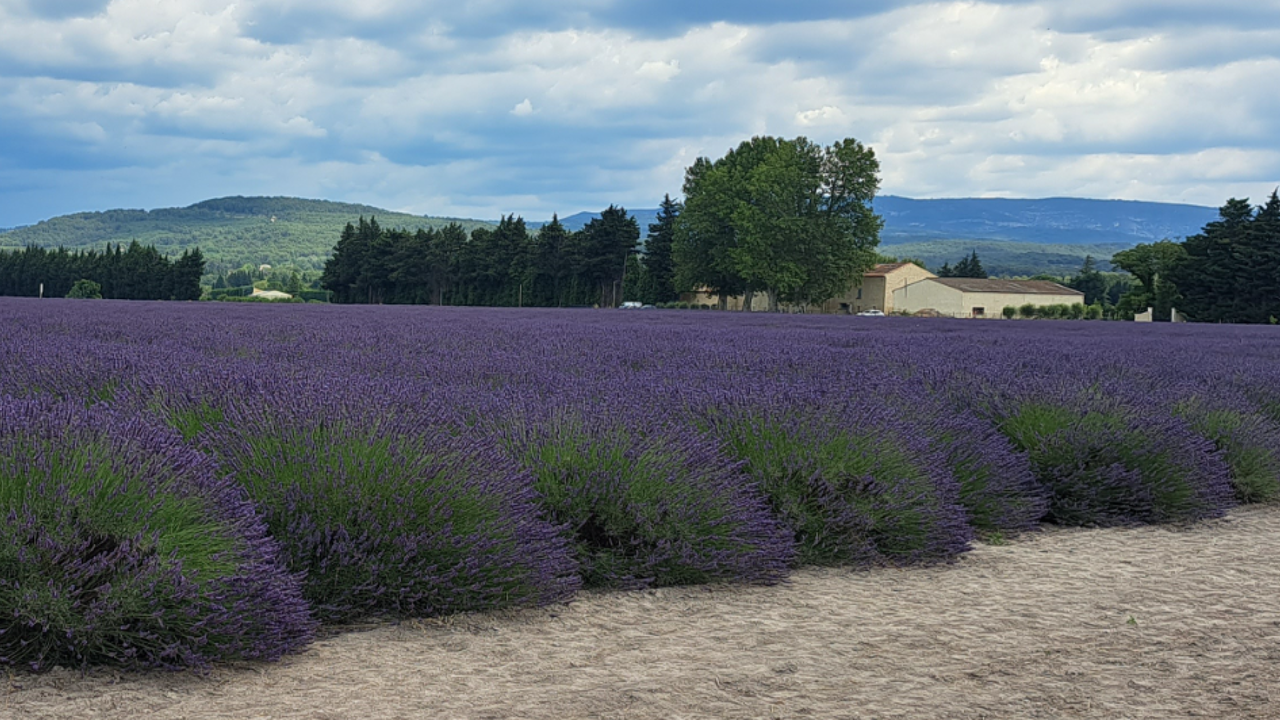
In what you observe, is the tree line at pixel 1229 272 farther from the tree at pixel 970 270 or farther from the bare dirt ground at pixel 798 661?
the bare dirt ground at pixel 798 661

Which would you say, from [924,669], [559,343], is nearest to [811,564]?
[924,669]

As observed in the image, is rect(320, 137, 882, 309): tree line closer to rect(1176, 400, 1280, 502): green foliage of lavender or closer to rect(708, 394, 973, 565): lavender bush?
rect(1176, 400, 1280, 502): green foliage of lavender

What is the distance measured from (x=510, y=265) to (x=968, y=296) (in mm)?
34923

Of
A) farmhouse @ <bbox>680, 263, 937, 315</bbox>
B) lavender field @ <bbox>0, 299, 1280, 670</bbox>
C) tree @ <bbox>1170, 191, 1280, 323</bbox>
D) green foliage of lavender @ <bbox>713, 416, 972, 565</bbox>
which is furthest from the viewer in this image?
farmhouse @ <bbox>680, 263, 937, 315</bbox>

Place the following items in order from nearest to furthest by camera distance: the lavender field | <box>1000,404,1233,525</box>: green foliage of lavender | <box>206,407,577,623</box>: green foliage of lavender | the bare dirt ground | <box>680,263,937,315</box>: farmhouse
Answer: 1. the bare dirt ground
2. the lavender field
3. <box>206,407,577,623</box>: green foliage of lavender
4. <box>1000,404,1233,525</box>: green foliage of lavender
5. <box>680,263,937,315</box>: farmhouse

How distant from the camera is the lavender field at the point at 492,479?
307cm

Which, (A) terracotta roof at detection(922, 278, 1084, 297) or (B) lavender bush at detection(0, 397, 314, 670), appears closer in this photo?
(B) lavender bush at detection(0, 397, 314, 670)

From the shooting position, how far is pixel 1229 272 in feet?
192

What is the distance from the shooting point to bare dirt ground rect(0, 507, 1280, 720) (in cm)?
294

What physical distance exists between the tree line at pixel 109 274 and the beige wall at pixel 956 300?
174ft

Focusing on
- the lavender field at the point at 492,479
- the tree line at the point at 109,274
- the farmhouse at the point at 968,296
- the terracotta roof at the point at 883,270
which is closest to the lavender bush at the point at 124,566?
the lavender field at the point at 492,479

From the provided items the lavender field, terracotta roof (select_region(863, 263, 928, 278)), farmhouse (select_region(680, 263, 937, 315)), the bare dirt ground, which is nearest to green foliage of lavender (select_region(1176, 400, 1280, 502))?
the lavender field

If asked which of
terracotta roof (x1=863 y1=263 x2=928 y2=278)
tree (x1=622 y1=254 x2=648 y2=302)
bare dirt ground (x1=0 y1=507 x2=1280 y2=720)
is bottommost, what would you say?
bare dirt ground (x1=0 y1=507 x2=1280 y2=720)

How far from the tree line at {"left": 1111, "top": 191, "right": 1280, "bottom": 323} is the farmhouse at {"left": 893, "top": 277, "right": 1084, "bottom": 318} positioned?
22294 mm
